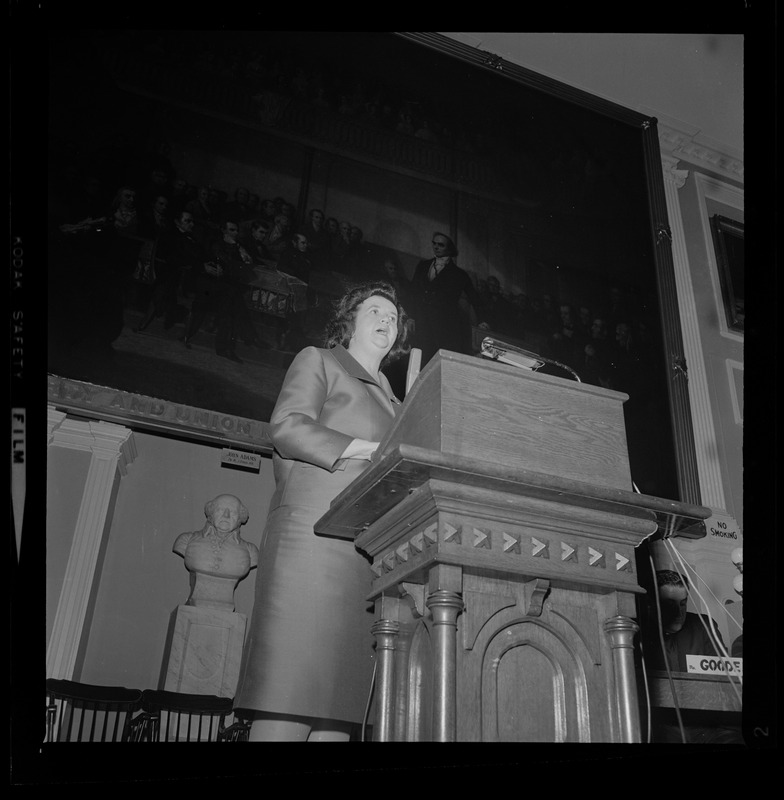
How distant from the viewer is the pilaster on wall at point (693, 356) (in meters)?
3.27

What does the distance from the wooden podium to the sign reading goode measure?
0.93m

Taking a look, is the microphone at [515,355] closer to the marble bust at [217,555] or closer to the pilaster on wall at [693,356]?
the marble bust at [217,555]

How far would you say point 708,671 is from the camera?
8.47 ft

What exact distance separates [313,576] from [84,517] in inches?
27.5

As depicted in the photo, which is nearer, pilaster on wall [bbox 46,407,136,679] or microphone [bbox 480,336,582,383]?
pilaster on wall [bbox 46,407,136,679]

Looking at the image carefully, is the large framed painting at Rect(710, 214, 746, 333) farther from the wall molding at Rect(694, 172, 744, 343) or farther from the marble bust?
the marble bust

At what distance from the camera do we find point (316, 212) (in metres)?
3.23

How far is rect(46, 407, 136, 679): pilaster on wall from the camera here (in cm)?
212

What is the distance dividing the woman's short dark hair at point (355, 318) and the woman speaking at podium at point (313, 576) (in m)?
0.20

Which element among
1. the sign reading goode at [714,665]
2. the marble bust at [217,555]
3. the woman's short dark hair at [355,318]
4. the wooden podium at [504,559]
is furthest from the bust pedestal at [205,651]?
the sign reading goode at [714,665]

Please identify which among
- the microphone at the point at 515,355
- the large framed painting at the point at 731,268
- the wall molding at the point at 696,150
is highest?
the wall molding at the point at 696,150

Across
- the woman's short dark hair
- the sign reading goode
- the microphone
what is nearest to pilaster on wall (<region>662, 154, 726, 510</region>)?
the sign reading goode

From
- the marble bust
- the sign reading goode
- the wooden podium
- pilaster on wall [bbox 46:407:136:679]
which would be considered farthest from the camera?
the sign reading goode

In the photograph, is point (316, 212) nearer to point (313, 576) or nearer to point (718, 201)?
point (313, 576)
